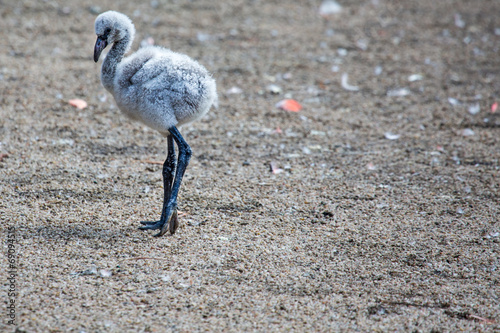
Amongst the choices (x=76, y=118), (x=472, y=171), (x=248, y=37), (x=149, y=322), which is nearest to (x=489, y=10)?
(x=248, y=37)

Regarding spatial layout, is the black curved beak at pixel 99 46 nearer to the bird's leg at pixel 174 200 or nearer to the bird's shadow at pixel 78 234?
the bird's leg at pixel 174 200

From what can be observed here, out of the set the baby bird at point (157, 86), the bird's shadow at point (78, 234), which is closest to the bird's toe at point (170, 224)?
the baby bird at point (157, 86)

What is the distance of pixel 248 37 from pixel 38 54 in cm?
324

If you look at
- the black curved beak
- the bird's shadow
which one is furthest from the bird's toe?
the black curved beak

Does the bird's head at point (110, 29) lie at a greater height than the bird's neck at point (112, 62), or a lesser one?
greater

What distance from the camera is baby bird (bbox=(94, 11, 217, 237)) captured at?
13.3 ft

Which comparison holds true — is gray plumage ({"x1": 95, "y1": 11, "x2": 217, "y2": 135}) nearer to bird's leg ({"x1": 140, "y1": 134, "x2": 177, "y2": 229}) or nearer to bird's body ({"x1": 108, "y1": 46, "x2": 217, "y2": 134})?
bird's body ({"x1": 108, "y1": 46, "x2": 217, "y2": 134})

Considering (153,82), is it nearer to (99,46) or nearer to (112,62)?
(112,62)

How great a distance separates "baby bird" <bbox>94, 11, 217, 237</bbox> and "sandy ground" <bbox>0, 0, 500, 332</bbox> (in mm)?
646

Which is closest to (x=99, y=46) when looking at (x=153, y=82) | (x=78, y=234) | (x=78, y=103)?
(x=153, y=82)

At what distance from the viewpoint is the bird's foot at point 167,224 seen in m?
4.18

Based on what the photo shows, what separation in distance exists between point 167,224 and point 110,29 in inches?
64.4

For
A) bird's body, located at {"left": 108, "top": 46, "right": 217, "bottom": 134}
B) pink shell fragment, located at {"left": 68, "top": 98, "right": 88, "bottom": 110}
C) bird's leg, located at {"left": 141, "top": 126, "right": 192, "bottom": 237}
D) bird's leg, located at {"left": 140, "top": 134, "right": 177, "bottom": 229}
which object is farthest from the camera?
pink shell fragment, located at {"left": 68, "top": 98, "right": 88, "bottom": 110}

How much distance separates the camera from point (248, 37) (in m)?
8.64
